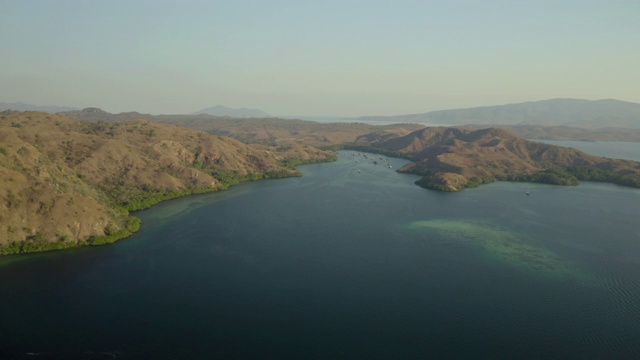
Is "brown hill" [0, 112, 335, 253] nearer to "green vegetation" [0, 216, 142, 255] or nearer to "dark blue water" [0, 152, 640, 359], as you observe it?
"green vegetation" [0, 216, 142, 255]

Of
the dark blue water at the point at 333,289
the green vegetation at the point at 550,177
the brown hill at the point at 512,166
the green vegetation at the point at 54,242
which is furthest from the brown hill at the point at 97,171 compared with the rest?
the green vegetation at the point at 550,177

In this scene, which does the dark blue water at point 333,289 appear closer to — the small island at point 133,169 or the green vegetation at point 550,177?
the small island at point 133,169

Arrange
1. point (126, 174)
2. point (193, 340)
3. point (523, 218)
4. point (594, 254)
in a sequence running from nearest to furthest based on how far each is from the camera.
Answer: point (193, 340) → point (594, 254) → point (523, 218) → point (126, 174)

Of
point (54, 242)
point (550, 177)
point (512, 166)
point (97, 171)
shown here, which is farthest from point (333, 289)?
point (512, 166)

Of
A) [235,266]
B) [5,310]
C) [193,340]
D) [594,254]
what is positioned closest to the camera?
[193,340]

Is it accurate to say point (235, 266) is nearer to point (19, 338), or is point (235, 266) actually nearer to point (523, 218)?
point (19, 338)

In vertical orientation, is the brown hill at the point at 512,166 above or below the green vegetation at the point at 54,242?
above

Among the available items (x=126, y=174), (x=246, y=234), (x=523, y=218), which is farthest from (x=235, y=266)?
(x=523, y=218)
